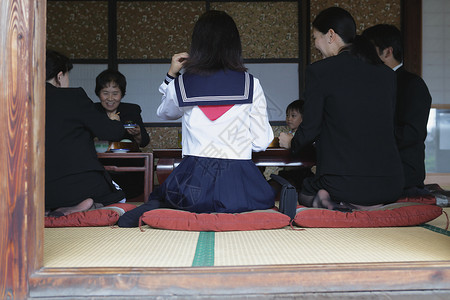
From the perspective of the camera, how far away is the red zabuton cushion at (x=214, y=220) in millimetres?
2049

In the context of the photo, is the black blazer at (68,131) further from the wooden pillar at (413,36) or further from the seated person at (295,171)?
the wooden pillar at (413,36)

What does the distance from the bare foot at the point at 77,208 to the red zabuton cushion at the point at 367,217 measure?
1.10 m

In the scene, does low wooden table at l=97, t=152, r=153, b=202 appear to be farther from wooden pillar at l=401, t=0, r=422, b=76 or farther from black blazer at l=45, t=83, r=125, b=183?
wooden pillar at l=401, t=0, r=422, b=76

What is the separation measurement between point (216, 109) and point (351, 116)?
706 mm

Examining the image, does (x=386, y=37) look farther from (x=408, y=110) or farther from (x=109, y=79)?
(x=109, y=79)

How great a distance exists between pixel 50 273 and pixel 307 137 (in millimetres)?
1520

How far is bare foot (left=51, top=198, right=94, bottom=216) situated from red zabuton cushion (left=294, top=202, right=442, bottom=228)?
1099 mm

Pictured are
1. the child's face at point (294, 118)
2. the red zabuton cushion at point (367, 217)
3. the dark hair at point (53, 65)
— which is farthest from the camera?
the child's face at point (294, 118)

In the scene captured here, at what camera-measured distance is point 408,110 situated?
8.77 feet

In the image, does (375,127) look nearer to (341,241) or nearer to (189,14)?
(341,241)

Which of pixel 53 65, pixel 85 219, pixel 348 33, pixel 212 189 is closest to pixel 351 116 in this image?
pixel 348 33

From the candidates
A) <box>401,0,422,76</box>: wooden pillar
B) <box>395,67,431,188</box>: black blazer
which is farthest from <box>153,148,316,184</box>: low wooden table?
<box>401,0,422,76</box>: wooden pillar

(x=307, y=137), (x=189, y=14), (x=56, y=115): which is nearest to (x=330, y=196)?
(x=307, y=137)

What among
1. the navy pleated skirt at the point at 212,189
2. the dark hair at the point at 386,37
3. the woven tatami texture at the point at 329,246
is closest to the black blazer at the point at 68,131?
the navy pleated skirt at the point at 212,189
